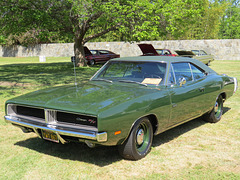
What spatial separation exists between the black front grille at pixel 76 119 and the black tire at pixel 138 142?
62 centimetres

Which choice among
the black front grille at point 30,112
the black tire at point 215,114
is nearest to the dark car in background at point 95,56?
the black tire at point 215,114

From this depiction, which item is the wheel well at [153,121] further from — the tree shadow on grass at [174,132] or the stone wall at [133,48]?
the stone wall at [133,48]

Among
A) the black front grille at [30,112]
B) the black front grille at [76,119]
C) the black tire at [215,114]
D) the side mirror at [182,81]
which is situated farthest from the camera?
the black tire at [215,114]

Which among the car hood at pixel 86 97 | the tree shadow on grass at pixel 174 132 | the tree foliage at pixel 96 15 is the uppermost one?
the tree foliage at pixel 96 15

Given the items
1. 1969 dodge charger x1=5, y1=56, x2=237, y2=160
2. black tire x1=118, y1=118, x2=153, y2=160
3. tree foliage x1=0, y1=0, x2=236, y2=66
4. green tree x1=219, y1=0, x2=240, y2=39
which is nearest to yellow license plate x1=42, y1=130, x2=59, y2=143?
1969 dodge charger x1=5, y1=56, x2=237, y2=160

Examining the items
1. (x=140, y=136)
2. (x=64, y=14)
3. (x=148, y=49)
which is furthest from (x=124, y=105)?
(x=148, y=49)

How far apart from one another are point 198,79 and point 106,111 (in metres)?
2.75

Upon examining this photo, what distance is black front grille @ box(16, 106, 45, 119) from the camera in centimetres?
422

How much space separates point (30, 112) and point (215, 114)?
4.03 metres

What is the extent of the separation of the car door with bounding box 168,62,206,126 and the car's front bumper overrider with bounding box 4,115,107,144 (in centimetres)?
162

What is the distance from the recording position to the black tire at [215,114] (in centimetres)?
620

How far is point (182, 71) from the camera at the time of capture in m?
5.46

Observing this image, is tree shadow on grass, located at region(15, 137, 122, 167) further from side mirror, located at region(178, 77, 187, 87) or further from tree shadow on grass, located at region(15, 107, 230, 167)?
side mirror, located at region(178, 77, 187, 87)

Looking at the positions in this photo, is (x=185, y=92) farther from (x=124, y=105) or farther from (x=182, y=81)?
(x=124, y=105)
